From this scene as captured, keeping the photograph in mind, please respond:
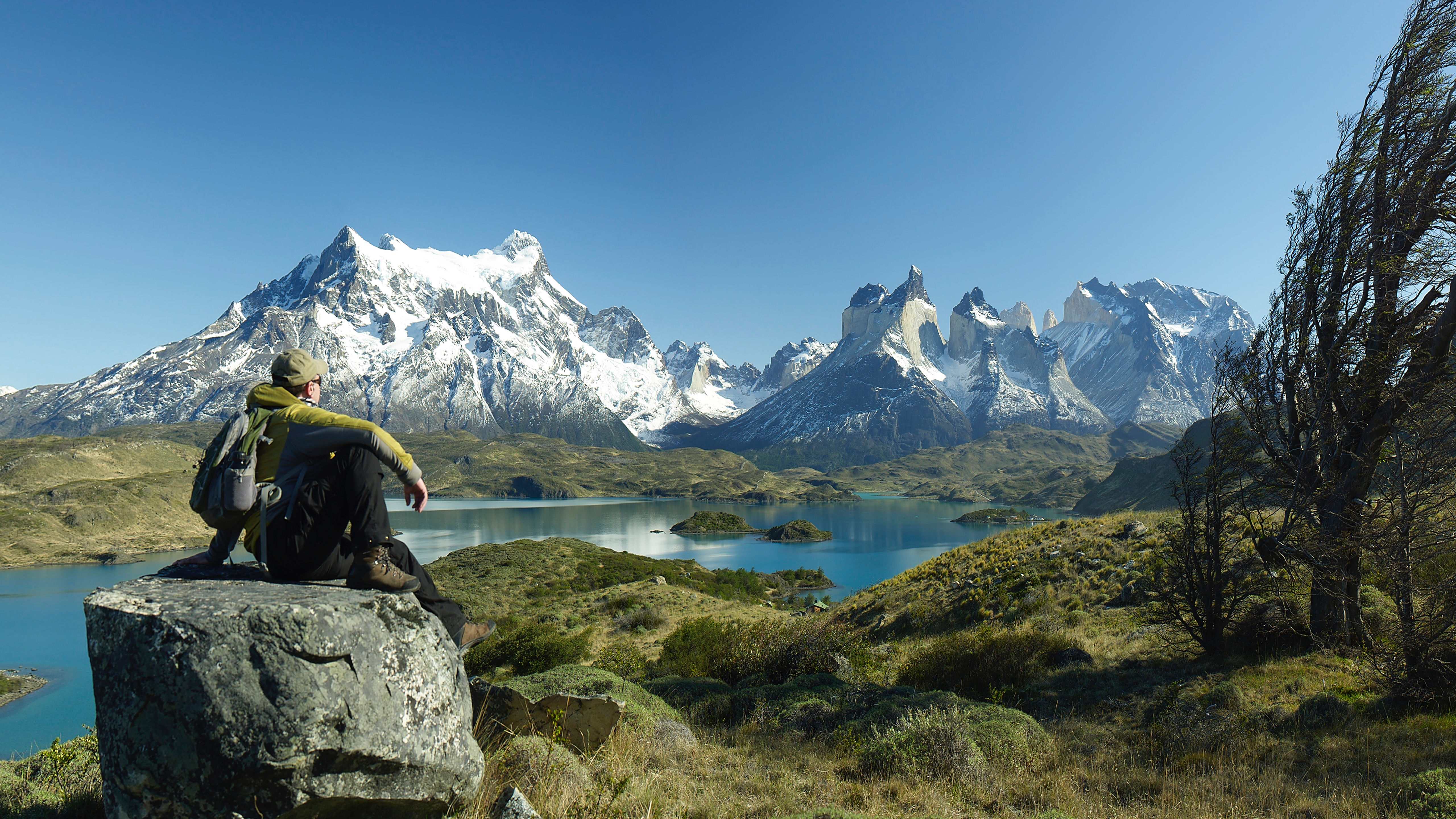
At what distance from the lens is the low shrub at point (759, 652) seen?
11523 mm

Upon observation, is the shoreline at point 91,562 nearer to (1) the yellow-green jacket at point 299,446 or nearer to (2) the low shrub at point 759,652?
(2) the low shrub at point 759,652

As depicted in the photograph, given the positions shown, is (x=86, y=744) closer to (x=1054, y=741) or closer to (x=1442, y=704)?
Result: (x=1054, y=741)

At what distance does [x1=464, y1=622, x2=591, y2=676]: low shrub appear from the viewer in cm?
1670

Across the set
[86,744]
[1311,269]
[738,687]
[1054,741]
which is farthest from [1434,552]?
[86,744]

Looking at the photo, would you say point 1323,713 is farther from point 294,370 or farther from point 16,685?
point 16,685

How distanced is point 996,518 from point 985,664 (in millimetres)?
129035

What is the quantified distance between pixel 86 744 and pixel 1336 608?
15.0m

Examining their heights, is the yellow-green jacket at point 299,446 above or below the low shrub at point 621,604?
above

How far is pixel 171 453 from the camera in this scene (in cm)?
13812

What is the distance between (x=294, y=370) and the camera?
442 cm

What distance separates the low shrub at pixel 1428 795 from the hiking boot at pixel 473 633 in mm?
7169

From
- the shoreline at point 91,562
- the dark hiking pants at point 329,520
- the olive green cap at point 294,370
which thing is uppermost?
the olive green cap at point 294,370

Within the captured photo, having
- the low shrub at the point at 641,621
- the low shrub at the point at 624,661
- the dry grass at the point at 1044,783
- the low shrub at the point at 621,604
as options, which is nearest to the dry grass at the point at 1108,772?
the dry grass at the point at 1044,783

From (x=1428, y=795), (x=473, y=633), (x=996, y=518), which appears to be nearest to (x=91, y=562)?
(x=473, y=633)
